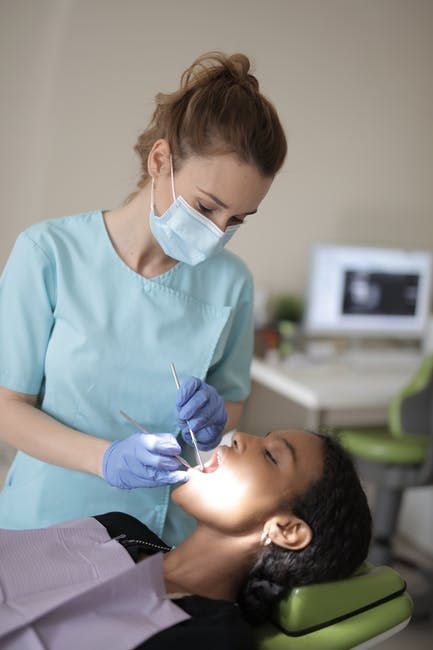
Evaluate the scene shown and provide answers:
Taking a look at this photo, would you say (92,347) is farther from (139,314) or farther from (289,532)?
(289,532)

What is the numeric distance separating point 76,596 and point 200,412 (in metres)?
0.39

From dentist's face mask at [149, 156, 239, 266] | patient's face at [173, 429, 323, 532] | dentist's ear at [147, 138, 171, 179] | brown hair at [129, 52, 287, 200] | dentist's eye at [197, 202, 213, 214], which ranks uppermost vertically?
brown hair at [129, 52, 287, 200]

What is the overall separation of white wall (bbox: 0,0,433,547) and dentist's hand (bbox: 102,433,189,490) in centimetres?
Result: 138

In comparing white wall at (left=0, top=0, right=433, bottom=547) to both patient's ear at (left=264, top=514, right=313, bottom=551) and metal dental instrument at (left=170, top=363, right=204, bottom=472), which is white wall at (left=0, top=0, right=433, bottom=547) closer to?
metal dental instrument at (left=170, top=363, right=204, bottom=472)

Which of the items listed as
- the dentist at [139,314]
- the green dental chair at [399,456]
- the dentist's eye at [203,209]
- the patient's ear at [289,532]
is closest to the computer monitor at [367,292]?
the green dental chair at [399,456]

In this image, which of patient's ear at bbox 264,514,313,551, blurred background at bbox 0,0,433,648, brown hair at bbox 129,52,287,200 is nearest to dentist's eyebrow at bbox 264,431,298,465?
patient's ear at bbox 264,514,313,551

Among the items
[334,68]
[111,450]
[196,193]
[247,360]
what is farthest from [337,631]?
[334,68]

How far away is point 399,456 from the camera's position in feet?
8.25

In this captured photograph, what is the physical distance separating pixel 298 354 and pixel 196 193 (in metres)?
1.91

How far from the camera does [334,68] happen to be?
304 centimetres

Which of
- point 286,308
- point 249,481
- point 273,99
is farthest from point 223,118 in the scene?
point 286,308

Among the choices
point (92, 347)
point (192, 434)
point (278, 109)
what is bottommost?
point (192, 434)

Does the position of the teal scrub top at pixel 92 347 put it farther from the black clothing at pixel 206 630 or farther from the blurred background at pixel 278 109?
the blurred background at pixel 278 109

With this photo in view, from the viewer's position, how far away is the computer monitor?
10.1ft
